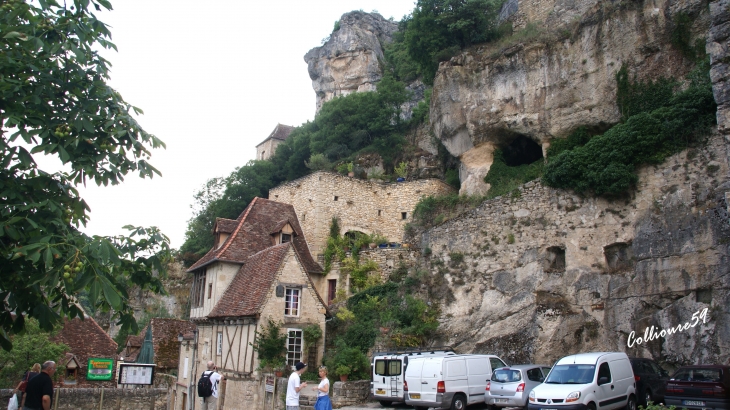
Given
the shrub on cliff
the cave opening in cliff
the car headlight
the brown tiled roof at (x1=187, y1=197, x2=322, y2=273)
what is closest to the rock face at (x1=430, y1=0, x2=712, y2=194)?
the cave opening in cliff

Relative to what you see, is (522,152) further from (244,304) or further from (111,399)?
(111,399)

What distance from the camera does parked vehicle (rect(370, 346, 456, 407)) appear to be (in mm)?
14328

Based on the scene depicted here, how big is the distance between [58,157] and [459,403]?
1028 cm

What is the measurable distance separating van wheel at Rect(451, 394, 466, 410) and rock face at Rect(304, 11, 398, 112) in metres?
39.6

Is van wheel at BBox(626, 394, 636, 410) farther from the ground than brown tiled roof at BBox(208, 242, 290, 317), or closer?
closer

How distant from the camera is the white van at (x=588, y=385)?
10789 millimetres

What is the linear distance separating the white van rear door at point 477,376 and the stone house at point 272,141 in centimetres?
4200

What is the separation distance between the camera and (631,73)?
18.5m

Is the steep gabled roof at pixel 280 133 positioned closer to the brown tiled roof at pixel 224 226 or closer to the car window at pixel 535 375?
the brown tiled roof at pixel 224 226

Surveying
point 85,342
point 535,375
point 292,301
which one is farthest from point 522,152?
point 85,342

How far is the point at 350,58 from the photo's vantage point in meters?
51.6

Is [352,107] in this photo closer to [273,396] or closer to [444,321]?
[444,321]

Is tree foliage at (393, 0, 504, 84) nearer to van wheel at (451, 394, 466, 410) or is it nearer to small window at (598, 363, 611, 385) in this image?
van wheel at (451, 394, 466, 410)

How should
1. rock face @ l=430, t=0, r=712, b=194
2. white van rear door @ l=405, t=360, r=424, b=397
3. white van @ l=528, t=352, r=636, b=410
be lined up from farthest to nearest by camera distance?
rock face @ l=430, t=0, r=712, b=194, white van rear door @ l=405, t=360, r=424, b=397, white van @ l=528, t=352, r=636, b=410
